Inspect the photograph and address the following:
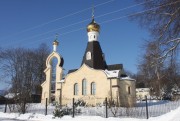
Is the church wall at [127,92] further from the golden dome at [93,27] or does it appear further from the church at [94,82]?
the golden dome at [93,27]

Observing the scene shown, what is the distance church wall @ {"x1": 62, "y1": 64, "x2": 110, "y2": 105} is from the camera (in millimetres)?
28688

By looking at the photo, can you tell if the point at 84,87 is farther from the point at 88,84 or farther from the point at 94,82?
the point at 94,82

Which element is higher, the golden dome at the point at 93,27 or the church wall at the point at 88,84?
the golden dome at the point at 93,27

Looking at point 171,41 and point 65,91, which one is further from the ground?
point 171,41

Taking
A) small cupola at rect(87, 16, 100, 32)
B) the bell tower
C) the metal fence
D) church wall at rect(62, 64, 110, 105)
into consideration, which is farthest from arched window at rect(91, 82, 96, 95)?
small cupola at rect(87, 16, 100, 32)

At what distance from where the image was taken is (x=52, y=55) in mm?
36094

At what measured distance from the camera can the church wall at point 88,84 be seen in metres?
28.7

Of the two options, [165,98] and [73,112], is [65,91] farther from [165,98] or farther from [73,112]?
[165,98]

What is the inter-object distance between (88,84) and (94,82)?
0.87 m

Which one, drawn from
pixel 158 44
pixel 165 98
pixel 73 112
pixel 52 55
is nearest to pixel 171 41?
pixel 158 44

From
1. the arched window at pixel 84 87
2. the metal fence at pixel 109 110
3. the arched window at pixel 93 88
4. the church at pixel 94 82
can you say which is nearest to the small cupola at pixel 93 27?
the church at pixel 94 82

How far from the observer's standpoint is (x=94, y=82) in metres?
29.7

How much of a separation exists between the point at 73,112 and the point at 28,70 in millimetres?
28190

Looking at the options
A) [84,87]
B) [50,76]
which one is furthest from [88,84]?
[50,76]
